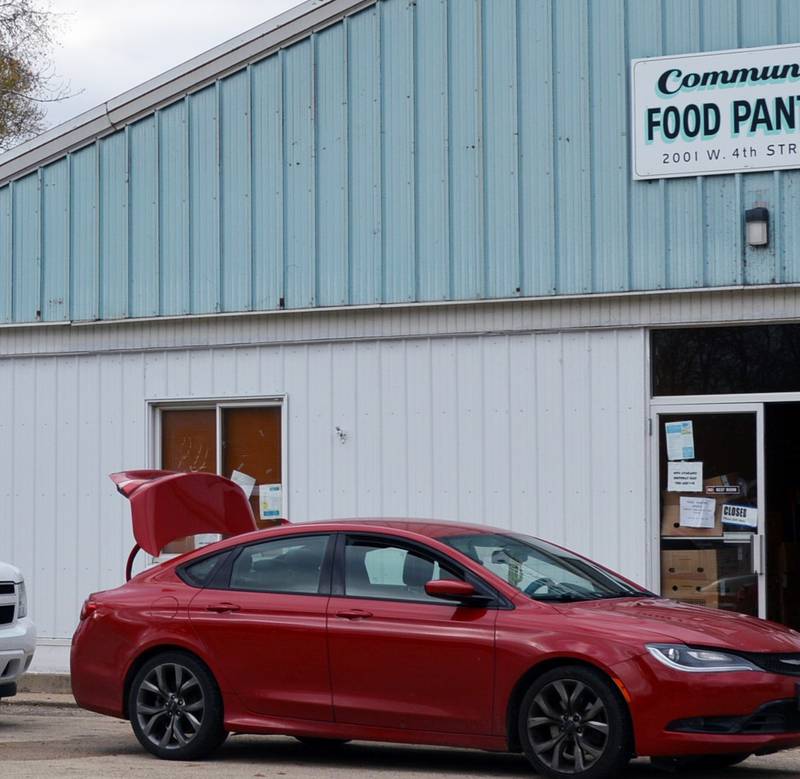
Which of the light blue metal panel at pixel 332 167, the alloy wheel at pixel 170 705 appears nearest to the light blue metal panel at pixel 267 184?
the light blue metal panel at pixel 332 167

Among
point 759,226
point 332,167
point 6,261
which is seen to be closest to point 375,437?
point 332,167

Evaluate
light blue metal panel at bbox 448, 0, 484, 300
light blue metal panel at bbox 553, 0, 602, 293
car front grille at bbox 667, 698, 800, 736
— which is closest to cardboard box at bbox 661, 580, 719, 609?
light blue metal panel at bbox 553, 0, 602, 293

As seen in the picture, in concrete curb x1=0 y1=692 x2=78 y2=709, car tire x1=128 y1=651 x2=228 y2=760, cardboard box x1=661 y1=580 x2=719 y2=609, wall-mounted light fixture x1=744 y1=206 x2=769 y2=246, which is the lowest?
concrete curb x1=0 y1=692 x2=78 y2=709

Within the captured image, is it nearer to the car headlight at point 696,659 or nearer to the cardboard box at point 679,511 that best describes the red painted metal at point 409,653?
the car headlight at point 696,659

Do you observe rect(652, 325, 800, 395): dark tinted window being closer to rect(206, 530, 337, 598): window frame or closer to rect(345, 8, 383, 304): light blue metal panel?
rect(345, 8, 383, 304): light blue metal panel

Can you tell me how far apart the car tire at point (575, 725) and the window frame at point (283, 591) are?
1560mm

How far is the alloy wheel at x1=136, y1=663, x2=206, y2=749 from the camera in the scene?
988cm

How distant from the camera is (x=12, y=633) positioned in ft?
37.3

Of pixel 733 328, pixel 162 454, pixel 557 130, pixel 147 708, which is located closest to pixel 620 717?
pixel 147 708

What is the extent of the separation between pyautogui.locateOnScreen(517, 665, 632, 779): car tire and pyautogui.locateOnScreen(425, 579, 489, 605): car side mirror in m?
0.62

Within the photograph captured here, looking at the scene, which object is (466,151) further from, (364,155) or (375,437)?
(375,437)

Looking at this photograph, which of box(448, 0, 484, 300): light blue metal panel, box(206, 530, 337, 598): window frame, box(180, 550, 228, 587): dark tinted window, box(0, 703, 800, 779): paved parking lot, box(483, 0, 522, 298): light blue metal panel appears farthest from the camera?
box(448, 0, 484, 300): light blue metal panel

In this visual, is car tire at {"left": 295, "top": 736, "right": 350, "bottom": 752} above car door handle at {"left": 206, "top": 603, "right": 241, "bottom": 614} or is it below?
below

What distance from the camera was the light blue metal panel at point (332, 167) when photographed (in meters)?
15.0
